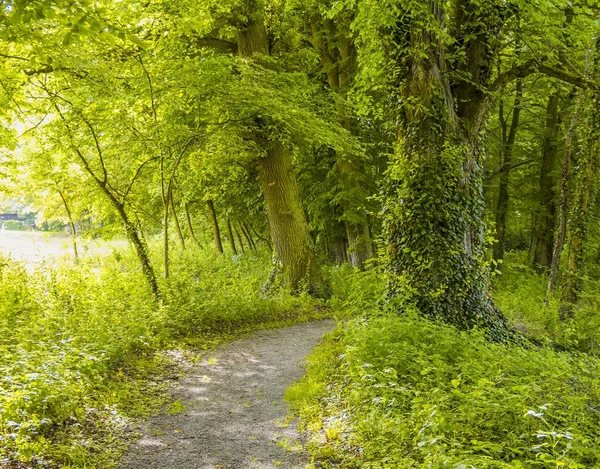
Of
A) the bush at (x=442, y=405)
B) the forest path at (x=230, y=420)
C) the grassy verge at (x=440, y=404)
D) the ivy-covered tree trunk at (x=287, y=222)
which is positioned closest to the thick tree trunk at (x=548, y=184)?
the ivy-covered tree trunk at (x=287, y=222)

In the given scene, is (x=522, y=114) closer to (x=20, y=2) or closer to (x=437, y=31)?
(x=437, y=31)

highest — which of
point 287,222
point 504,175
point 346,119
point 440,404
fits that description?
point 346,119

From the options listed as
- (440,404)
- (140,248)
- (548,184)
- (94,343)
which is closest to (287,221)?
(140,248)

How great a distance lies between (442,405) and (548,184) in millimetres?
14370

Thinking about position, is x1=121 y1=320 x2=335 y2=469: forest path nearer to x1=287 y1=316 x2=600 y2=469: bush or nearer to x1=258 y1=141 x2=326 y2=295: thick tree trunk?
x1=287 y1=316 x2=600 y2=469: bush

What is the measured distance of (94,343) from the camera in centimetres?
648

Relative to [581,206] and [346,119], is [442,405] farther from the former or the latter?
[346,119]

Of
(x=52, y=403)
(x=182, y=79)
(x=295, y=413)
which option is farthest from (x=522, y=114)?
(x=52, y=403)

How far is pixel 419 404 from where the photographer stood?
4266mm

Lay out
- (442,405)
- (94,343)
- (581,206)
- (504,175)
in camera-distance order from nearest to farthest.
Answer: (442,405)
(94,343)
(581,206)
(504,175)

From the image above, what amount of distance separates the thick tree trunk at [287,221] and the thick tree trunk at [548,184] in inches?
339

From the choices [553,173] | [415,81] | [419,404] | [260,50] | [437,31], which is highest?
[260,50]

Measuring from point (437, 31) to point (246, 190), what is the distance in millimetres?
11098

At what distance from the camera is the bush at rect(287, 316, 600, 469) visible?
3.54 metres
